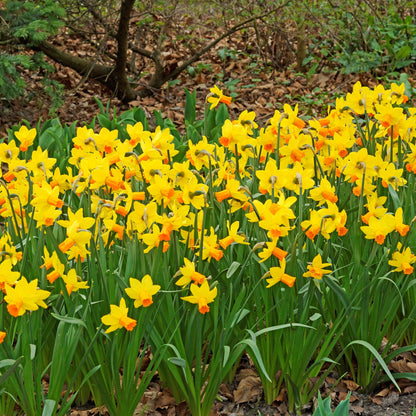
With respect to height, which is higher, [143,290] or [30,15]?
[30,15]

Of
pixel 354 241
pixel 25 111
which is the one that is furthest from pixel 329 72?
pixel 354 241

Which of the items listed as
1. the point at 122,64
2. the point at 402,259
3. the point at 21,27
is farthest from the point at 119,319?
the point at 122,64

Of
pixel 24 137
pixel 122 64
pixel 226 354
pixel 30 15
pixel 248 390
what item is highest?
pixel 30 15

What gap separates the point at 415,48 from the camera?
6566 millimetres

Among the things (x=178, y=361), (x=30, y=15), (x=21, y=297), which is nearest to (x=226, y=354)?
(x=178, y=361)

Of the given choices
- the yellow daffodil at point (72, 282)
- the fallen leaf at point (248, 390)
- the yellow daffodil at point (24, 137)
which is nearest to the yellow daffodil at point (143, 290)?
the yellow daffodil at point (72, 282)

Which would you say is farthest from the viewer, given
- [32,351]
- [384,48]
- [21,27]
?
[384,48]

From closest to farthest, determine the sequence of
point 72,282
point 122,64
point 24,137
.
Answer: point 72,282
point 24,137
point 122,64

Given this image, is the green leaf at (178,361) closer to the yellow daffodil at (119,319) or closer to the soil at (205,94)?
the yellow daffodil at (119,319)

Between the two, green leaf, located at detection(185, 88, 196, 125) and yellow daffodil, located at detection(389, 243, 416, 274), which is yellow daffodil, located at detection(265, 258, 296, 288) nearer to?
yellow daffodil, located at detection(389, 243, 416, 274)

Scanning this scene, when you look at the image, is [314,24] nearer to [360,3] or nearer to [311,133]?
[360,3]

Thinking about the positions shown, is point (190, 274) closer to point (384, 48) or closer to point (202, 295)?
point (202, 295)

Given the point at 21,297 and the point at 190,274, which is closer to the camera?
the point at 21,297

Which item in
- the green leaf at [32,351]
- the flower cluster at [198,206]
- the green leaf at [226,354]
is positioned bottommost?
the green leaf at [226,354]
